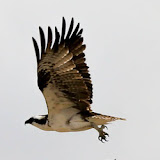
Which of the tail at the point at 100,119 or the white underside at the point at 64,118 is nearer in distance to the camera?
the tail at the point at 100,119

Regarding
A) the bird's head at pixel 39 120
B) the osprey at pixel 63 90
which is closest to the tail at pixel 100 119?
the osprey at pixel 63 90

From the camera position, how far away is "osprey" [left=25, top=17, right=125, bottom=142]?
699 inches

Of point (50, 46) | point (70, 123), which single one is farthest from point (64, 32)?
point (70, 123)

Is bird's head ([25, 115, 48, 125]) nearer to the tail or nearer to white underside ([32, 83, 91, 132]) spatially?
white underside ([32, 83, 91, 132])

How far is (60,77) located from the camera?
703 inches

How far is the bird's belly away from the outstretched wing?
0.17 meters

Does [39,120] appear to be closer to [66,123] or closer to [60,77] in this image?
[66,123]

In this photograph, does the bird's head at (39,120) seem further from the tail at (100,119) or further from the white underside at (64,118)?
the tail at (100,119)

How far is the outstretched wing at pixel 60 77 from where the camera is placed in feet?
58.1

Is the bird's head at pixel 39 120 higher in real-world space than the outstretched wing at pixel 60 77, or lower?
lower

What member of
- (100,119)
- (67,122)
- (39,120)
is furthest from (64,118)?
(100,119)

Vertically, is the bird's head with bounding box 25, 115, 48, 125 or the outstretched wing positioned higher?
the outstretched wing

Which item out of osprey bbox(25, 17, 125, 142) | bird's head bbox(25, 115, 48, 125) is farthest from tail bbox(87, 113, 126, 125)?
bird's head bbox(25, 115, 48, 125)

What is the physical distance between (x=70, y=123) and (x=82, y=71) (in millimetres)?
1542
